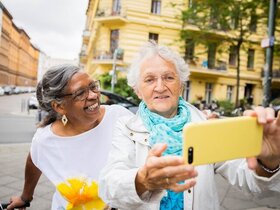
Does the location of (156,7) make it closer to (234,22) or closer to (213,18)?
(213,18)

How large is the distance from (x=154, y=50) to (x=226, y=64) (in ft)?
79.2

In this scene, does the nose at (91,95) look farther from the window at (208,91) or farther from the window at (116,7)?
the window at (208,91)

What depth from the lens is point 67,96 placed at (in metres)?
2.15

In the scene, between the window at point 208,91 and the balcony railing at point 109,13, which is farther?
the window at point 208,91

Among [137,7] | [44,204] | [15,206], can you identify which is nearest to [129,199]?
[15,206]

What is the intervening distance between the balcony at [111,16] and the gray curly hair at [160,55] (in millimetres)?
20367

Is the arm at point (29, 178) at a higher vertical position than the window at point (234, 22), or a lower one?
lower

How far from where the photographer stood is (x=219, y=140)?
2.73ft

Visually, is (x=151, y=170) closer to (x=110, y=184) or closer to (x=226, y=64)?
(x=110, y=184)

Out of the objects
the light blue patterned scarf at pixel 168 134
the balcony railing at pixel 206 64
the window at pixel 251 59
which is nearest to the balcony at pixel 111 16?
the balcony railing at pixel 206 64

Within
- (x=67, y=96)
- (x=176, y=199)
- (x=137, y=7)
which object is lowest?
(x=176, y=199)

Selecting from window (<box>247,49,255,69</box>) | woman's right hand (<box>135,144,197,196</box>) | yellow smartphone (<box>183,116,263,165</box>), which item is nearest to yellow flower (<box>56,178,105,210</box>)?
woman's right hand (<box>135,144,197,196</box>)

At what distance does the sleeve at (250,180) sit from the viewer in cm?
119

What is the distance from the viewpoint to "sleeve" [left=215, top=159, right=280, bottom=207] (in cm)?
119
